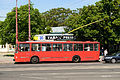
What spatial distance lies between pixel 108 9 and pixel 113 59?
11357 millimetres

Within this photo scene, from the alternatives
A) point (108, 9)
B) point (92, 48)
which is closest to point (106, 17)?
point (108, 9)

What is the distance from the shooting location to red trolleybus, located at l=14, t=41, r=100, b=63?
77.0ft

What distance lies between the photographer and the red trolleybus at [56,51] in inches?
924

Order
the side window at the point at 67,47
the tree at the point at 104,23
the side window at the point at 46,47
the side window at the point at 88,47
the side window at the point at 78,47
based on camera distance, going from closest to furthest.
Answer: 1. the side window at the point at 46,47
2. the side window at the point at 67,47
3. the side window at the point at 78,47
4. the side window at the point at 88,47
5. the tree at the point at 104,23

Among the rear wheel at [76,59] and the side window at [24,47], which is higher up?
the side window at [24,47]

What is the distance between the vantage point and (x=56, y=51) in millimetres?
24125

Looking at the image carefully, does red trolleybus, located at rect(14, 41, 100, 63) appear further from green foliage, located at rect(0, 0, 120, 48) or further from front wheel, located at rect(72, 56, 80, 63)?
green foliage, located at rect(0, 0, 120, 48)

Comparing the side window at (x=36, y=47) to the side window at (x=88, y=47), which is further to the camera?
the side window at (x=88, y=47)

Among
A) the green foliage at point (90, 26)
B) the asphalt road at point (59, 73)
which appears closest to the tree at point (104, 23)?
the green foliage at point (90, 26)

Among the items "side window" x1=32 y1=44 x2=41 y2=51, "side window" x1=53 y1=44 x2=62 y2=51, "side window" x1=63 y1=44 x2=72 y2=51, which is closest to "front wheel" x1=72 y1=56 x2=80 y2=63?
"side window" x1=63 y1=44 x2=72 y2=51

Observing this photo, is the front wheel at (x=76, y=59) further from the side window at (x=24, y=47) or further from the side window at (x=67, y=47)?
the side window at (x=24, y=47)

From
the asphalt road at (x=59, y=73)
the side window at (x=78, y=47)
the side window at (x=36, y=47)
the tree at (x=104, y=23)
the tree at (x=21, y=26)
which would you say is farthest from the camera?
the tree at (x=21, y=26)

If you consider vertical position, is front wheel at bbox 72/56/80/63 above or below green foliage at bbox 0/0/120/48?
below

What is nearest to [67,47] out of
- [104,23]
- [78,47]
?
[78,47]
